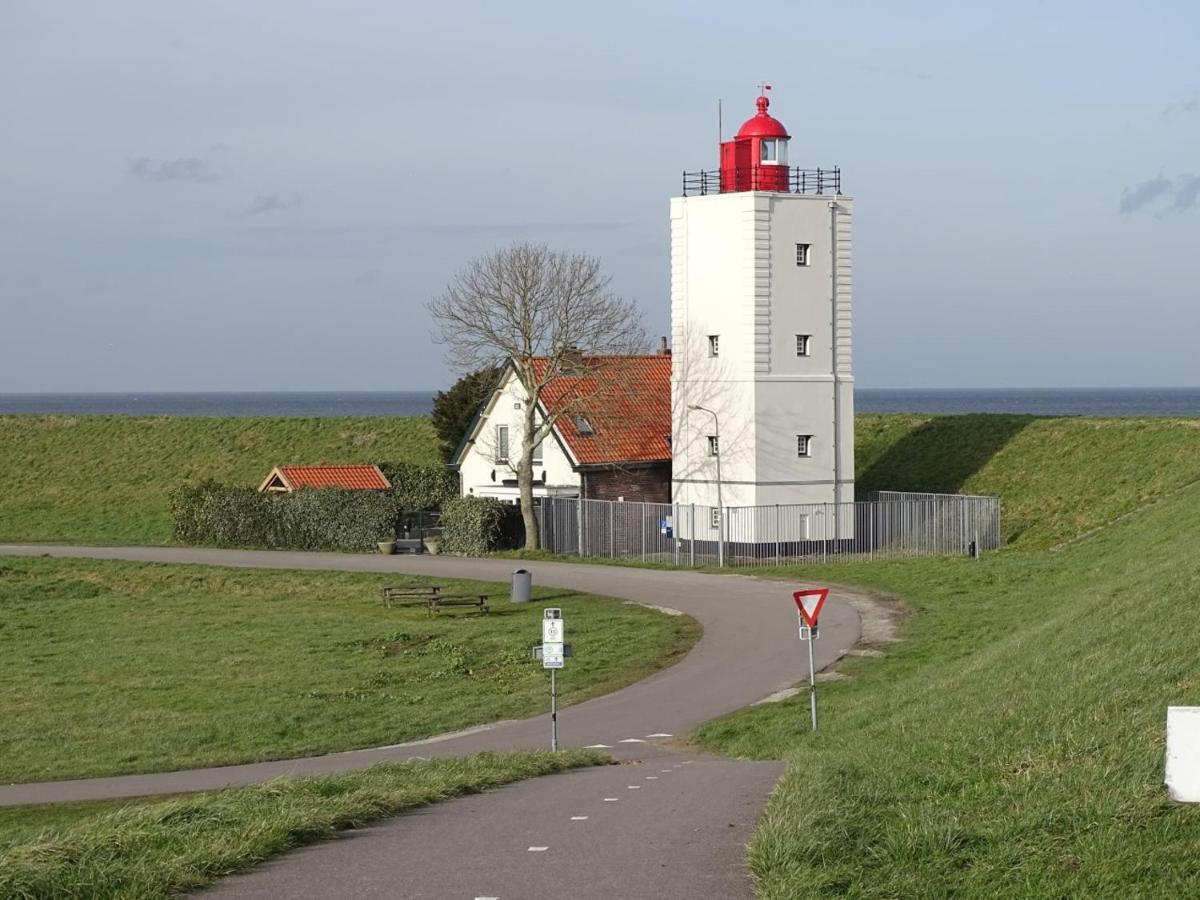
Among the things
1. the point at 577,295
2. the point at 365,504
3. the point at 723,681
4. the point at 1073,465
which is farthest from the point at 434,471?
the point at 723,681

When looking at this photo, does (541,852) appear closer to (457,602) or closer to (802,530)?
(457,602)

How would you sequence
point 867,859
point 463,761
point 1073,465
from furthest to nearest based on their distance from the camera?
point 1073,465
point 463,761
point 867,859

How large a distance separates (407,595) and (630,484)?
43.8 ft

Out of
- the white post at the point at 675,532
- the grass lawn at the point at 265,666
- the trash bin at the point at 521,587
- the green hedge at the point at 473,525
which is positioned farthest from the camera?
the green hedge at the point at 473,525

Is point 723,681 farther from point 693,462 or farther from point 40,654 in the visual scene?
point 693,462

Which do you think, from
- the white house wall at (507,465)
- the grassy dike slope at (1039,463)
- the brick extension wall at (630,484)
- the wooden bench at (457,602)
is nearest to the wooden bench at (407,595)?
the wooden bench at (457,602)

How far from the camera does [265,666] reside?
29.0 m

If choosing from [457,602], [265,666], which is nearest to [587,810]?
[265,666]

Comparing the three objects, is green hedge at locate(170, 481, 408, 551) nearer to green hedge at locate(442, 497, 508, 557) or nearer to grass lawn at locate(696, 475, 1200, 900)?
green hedge at locate(442, 497, 508, 557)

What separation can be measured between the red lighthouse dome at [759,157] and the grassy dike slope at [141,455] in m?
27.4

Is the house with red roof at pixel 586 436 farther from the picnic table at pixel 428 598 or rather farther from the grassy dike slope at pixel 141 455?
the grassy dike slope at pixel 141 455

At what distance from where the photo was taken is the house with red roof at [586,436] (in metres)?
48.8

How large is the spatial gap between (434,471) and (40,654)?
23641mm

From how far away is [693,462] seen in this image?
154ft
